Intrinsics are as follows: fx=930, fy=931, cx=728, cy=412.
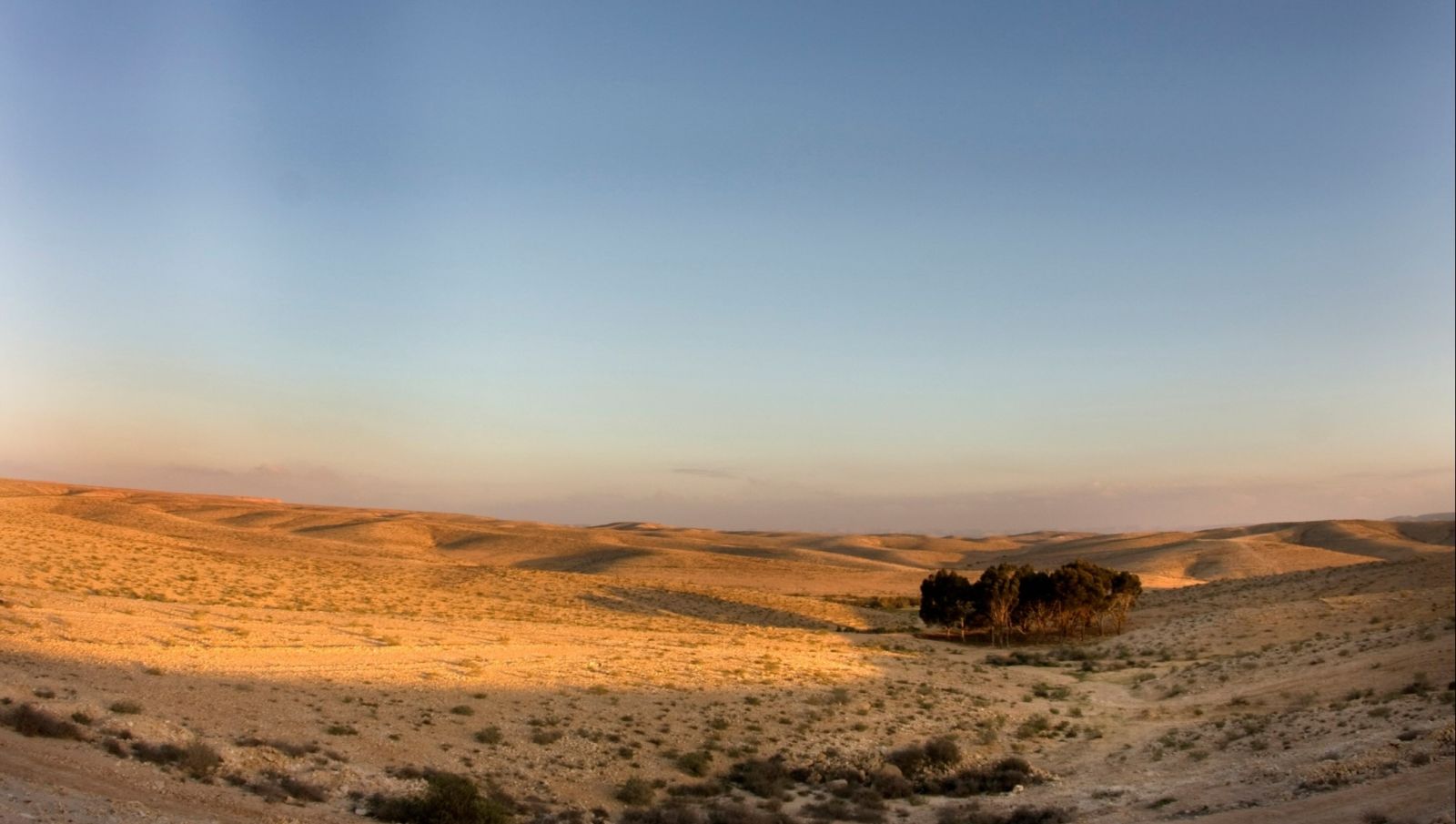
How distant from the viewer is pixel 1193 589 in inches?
2422

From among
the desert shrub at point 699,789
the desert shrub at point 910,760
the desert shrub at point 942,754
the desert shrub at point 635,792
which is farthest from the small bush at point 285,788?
the desert shrub at point 942,754

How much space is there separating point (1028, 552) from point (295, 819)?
362 ft

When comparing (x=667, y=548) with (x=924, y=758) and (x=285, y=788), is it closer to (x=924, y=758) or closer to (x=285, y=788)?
(x=924, y=758)

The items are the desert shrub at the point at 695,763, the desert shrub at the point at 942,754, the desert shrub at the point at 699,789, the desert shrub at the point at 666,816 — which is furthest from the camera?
the desert shrub at the point at 942,754

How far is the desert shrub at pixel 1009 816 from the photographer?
16125 mm

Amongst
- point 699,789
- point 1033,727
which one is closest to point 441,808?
point 699,789

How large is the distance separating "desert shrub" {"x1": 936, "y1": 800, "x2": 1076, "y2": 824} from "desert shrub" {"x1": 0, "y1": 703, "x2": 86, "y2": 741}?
14148 millimetres

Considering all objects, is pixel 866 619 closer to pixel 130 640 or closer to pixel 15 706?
pixel 130 640

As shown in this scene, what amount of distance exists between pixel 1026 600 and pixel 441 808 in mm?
38543

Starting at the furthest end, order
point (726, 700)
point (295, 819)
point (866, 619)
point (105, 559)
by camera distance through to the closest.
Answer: point (866, 619), point (105, 559), point (726, 700), point (295, 819)

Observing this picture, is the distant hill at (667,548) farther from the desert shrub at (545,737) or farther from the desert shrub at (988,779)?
the desert shrub at (988,779)

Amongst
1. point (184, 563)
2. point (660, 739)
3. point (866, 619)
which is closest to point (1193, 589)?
point (866, 619)

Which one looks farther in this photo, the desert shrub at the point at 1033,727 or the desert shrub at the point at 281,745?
the desert shrub at the point at 1033,727

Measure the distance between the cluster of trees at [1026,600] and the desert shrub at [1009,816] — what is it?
2890cm
